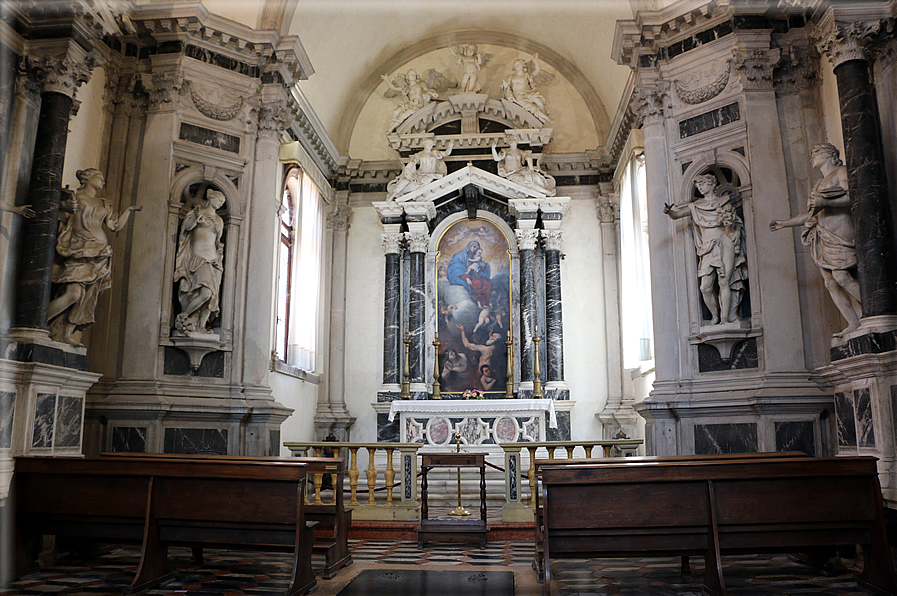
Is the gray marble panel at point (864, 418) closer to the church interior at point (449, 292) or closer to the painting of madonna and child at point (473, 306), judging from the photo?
the church interior at point (449, 292)

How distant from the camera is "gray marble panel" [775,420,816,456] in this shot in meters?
7.97

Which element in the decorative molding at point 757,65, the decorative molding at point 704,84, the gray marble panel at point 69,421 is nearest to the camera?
the gray marble panel at point 69,421

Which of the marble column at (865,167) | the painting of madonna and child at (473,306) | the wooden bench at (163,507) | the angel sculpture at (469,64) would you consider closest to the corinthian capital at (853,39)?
the marble column at (865,167)

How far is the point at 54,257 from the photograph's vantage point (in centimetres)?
736

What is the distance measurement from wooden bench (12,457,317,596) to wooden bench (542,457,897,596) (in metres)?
1.87

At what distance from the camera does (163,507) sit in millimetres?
5461

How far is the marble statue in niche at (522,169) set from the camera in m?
14.0

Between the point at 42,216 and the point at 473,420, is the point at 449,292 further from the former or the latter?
the point at 42,216

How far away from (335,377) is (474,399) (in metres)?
2.91

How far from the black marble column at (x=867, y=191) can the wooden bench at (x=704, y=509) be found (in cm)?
232

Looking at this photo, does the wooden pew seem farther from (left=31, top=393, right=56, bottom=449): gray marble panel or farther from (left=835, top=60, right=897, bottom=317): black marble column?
(left=835, top=60, right=897, bottom=317): black marble column

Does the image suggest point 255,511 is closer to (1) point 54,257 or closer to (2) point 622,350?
(1) point 54,257

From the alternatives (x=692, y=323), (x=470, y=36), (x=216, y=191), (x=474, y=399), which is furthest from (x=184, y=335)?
(x=470, y=36)

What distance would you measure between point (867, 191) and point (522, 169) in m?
7.76
